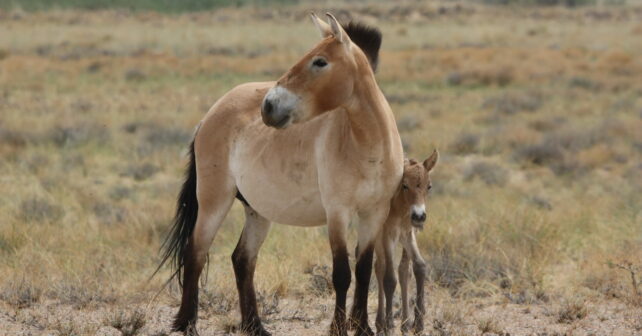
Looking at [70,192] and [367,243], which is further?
[70,192]

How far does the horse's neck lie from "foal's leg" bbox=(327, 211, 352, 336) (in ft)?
1.54

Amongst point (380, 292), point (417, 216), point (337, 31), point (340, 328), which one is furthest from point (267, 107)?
point (380, 292)

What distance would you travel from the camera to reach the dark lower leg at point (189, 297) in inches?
260

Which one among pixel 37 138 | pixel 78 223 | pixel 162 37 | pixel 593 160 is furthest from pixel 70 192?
pixel 162 37

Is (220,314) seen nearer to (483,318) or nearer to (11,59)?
(483,318)

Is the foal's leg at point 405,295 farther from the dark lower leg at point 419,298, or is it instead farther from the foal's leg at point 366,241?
the foal's leg at point 366,241

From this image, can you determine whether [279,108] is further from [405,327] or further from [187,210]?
[187,210]

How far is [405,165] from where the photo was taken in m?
6.25

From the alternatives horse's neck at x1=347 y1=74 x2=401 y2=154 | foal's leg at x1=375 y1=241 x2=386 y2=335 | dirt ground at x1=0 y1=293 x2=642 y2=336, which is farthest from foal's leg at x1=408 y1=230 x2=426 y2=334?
horse's neck at x1=347 y1=74 x2=401 y2=154

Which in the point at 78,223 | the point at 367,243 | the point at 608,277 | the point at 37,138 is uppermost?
the point at 367,243

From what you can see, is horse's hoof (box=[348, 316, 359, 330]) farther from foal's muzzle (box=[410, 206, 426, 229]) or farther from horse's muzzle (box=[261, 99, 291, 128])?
horse's muzzle (box=[261, 99, 291, 128])

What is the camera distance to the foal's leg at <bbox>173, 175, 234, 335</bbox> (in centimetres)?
655

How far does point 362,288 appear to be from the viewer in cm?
587

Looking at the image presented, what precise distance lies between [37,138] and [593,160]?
35.6 ft
